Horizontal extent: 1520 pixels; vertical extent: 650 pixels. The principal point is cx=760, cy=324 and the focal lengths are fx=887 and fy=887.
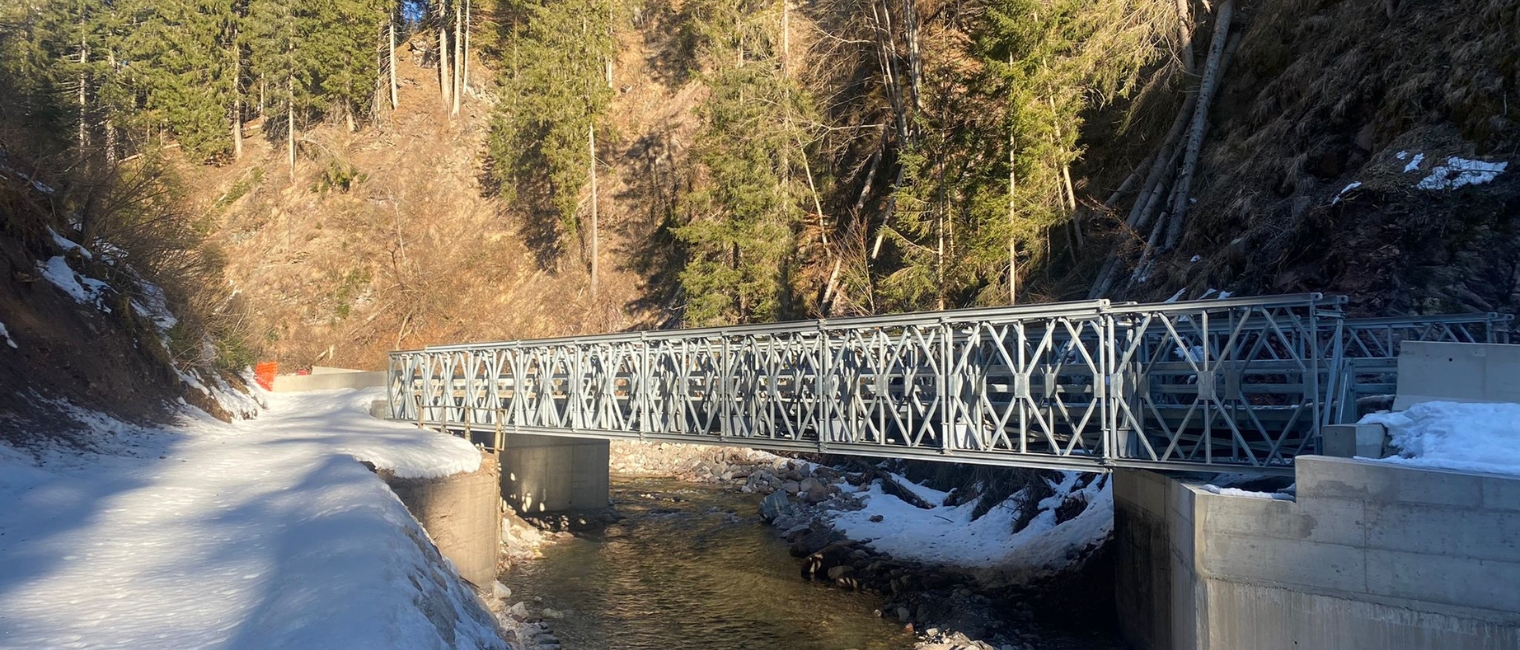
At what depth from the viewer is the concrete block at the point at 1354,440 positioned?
998 centimetres

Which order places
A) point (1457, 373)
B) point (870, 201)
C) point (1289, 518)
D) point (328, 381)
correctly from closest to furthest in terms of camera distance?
point (1289, 518)
point (1457, 373)
point (328, 381)
point (870, 201)

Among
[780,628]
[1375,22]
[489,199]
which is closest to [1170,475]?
[780,628]

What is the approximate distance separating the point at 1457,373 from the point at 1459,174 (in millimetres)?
8528

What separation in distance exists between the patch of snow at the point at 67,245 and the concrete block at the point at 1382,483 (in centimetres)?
2660

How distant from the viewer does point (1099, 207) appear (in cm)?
2636

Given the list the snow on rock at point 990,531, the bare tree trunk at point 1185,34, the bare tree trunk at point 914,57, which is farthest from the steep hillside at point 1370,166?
the bare tree trunk at point 914,57

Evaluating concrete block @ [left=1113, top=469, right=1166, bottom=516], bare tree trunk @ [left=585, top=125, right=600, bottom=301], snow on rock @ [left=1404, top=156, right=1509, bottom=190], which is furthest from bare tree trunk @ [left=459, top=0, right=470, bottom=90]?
snow on rock @ [left=1404, top=156, right=1509, bottom=190]

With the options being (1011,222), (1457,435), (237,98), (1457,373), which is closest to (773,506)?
(1011,222)

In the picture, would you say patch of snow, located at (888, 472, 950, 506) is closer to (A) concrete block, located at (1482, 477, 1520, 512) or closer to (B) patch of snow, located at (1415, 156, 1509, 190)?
(B) patch of snow, located at (1415, 156, 1509, 190)

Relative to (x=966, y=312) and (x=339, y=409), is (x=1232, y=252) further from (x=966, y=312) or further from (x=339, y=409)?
(x=339, y=409)

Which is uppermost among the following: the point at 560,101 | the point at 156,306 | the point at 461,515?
the point at 560,101

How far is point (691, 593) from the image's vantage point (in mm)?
18953

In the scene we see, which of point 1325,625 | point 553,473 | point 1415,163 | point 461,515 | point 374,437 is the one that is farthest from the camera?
point 553,473

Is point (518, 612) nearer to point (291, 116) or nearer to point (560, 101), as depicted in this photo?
point (560, 101)
